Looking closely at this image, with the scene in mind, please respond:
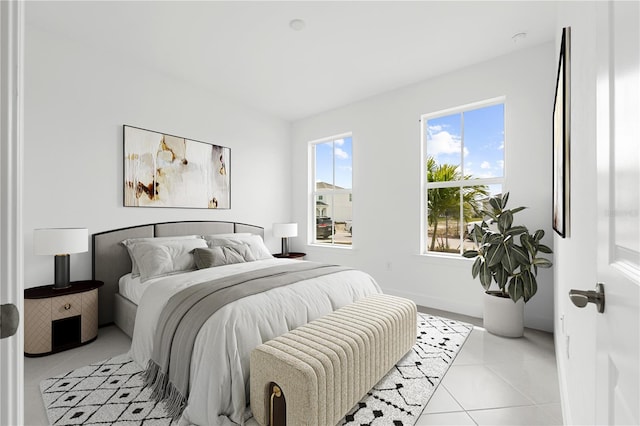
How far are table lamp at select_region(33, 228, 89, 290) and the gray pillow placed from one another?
0.97 meters

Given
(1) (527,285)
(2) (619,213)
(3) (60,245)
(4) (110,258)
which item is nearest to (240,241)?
(4) (110,258)

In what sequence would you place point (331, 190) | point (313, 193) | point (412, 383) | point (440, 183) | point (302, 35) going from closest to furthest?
point (412, 383) → point (302, 35) → point (440, 183) → point (331, 190) → point (313, 193)

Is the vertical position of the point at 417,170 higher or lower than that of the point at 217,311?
higher

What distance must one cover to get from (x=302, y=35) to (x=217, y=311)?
101 inches

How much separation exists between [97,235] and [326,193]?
10.3 feet

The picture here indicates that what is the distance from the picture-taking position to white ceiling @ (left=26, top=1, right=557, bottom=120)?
2459 millimetres

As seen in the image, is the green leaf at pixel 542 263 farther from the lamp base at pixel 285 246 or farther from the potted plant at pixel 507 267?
the lamp base at pixel 285 246

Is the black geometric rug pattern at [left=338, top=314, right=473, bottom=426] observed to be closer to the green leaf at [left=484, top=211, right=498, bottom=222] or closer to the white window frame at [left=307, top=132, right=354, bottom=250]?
the green leaf at [left=484, top=211, right=498, bottom=222]

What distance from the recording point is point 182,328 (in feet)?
6.03

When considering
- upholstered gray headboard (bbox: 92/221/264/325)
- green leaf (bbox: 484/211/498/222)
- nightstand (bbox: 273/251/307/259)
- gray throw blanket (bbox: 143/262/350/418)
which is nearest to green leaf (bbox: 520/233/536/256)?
green leaf (bbox: 484/211/498/222)

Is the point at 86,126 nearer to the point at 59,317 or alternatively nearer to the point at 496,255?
the point at 59,317

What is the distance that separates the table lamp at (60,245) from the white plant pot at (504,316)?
150 inches

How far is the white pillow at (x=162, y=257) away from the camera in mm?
2820
